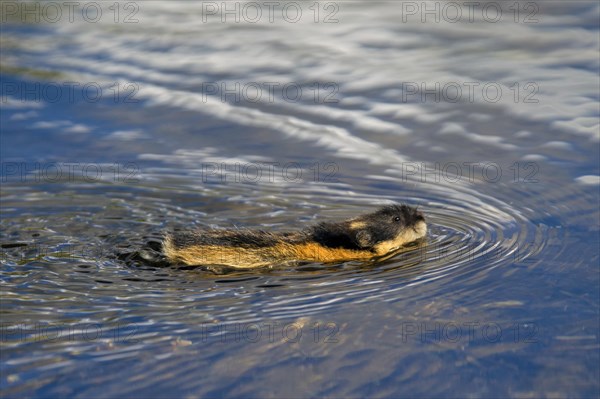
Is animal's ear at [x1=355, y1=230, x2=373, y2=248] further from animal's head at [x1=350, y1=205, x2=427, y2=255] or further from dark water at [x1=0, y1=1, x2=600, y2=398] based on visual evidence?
dark water at [x1=0, y1=1, x2=600, y2=398]

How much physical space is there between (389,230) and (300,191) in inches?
54.8

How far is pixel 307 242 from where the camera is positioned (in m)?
8.20

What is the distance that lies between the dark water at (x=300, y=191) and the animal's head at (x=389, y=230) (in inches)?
6.8

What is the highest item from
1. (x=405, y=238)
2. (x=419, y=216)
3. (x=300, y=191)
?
(x=300, y=191)

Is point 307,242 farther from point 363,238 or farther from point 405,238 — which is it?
point 405,238

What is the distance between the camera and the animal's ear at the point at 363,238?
8.34m

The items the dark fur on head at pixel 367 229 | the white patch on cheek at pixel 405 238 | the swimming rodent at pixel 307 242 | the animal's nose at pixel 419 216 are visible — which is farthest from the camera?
the animal's nose at pixel 419 216

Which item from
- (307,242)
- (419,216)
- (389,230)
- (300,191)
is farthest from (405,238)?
(300,191)

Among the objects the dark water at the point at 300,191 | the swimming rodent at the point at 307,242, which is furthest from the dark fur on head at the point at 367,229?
the dark water at the point at 300,191

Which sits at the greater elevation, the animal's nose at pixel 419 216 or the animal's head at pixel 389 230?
the animal's nose at pixel 419 216

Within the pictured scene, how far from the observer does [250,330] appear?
257 inches

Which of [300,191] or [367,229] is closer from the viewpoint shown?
[367,229]

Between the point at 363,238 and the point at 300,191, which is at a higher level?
the point at 300,191

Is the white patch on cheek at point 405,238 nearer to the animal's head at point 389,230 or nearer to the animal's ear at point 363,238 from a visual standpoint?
the animal's head at point 389,230
